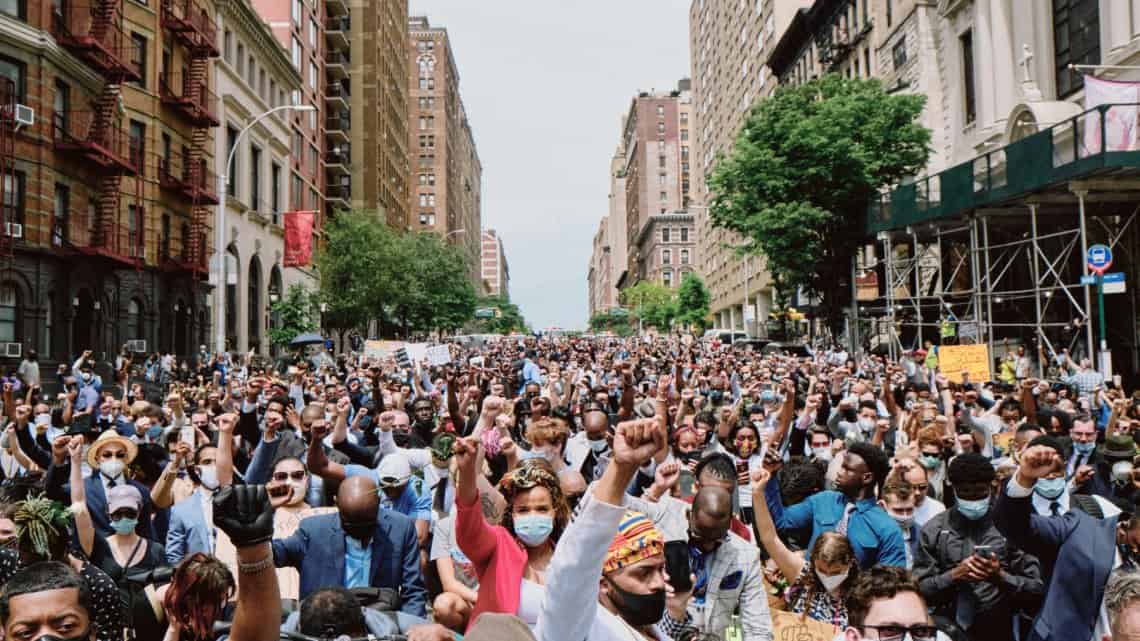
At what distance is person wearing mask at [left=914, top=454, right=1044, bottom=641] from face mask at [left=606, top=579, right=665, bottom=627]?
2.52m

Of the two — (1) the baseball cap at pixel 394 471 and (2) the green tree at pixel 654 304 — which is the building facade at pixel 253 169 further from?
(2) the green tree at pixel 654 304

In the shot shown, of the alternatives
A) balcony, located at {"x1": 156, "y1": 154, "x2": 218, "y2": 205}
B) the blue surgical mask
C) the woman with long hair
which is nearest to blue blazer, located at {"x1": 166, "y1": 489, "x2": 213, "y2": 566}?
the woman with long hair

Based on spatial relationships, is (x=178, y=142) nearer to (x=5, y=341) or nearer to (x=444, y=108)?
(x=5, y=341)

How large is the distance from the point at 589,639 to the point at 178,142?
35897 millimetres

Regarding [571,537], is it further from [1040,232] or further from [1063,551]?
[1040,232]

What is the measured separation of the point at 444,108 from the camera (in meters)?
125

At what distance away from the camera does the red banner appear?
1565 inches

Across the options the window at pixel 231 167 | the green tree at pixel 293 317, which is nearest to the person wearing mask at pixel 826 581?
the green tree at pixel 293 317

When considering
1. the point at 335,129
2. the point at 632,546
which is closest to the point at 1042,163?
the point at 632,546

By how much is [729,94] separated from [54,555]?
82867 mm

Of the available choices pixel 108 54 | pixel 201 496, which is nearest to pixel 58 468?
pixel 201 496

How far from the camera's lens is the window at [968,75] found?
105ft

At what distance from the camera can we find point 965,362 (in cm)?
1509

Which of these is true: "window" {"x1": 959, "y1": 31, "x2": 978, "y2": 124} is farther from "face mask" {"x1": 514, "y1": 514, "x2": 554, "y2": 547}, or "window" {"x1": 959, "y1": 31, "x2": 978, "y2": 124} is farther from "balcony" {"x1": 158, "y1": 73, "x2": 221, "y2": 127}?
"face mask" {"x1": 514, "y1": 514, "x2": 554, "y2": 547}
